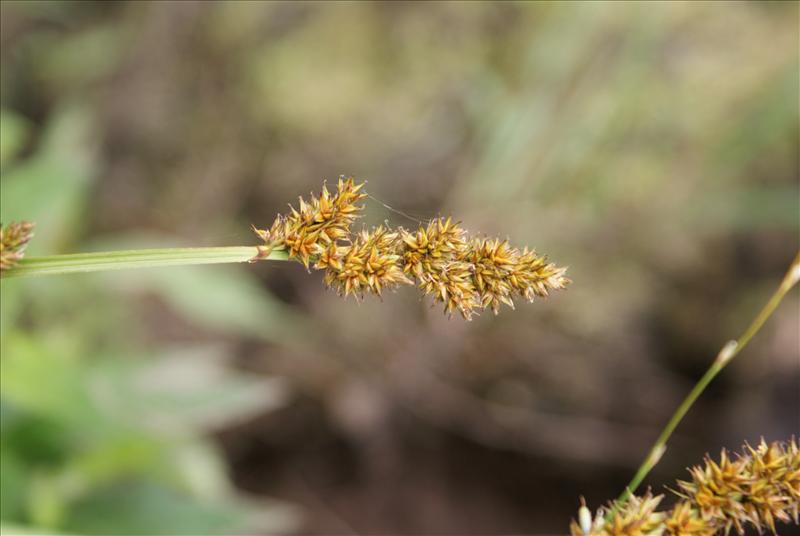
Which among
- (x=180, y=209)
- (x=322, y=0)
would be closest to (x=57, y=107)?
(x=180, y=209)

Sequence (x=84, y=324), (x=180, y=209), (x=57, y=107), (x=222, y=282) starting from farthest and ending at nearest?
(x=180, y=209) < (x=57, y=107) < (x=222, y=282) < (x=84, y=324)

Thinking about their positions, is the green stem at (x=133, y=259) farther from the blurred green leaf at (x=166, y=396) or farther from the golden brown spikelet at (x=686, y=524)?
the blurred green leaf at (x=166, y=396)

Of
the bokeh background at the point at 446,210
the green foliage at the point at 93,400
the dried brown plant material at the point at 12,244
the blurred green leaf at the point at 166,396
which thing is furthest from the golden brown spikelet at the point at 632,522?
the bokeh background at the point at 446,210

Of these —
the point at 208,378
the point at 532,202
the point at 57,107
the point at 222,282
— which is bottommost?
the point at 208,378

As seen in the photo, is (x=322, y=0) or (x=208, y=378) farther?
(x=322, y=0)

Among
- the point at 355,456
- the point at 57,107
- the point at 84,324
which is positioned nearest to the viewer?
the point at 84,324

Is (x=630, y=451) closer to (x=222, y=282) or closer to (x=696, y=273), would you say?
(x=696, y=273)

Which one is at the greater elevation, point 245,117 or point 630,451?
point 245,117
